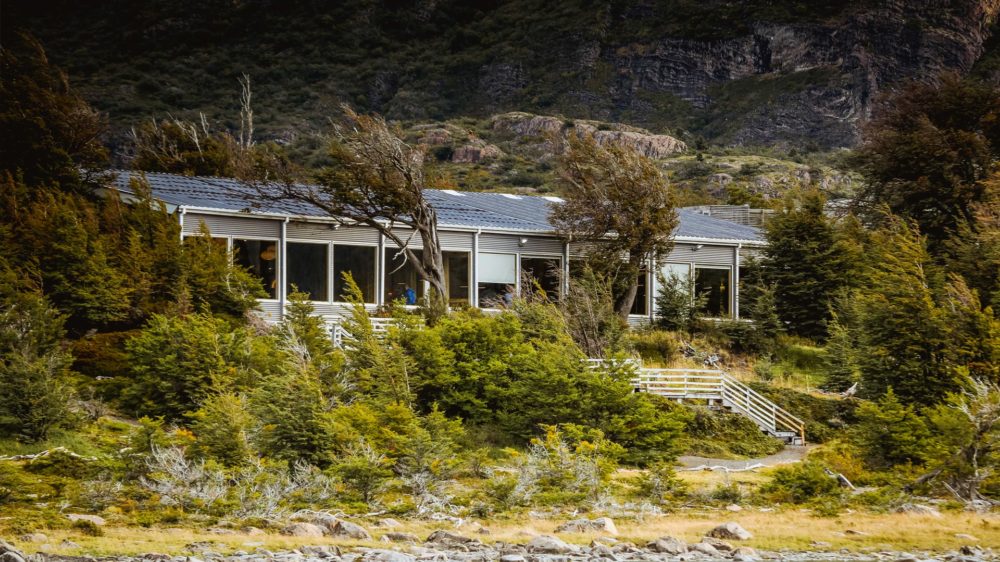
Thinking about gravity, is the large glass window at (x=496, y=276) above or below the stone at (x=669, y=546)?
above

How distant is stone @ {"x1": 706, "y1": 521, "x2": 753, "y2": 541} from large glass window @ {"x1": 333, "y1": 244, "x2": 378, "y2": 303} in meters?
18.4

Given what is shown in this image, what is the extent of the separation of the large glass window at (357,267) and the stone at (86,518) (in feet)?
56.1

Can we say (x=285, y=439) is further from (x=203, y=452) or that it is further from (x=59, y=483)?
(x=59, y=483)

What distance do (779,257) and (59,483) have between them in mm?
23514

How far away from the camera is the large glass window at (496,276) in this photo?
33812 millimetres

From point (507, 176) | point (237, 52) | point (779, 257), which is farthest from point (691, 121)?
point (779, 257)

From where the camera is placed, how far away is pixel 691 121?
9625 centimetres

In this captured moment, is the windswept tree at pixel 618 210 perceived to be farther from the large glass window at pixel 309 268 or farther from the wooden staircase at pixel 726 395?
the wooden staircase at pixel 726 395

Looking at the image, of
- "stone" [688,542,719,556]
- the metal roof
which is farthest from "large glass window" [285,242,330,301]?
"stone" [688,542,719,556]

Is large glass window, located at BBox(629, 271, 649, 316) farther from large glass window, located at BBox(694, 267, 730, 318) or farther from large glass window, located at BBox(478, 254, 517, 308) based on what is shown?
large glass window, located at BBox(478, 254, 517, 308)

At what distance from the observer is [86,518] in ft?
47.9

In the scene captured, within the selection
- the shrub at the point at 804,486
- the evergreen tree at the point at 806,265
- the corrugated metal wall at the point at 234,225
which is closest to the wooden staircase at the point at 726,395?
the shrub at the point at 804,486

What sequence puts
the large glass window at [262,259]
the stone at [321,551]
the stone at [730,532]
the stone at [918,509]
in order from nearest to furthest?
the stone at [321,551] < the stone at [730,532] < the stone at [918,509] < the large glass window at [262,259]

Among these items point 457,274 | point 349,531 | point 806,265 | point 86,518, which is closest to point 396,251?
point 457,274
